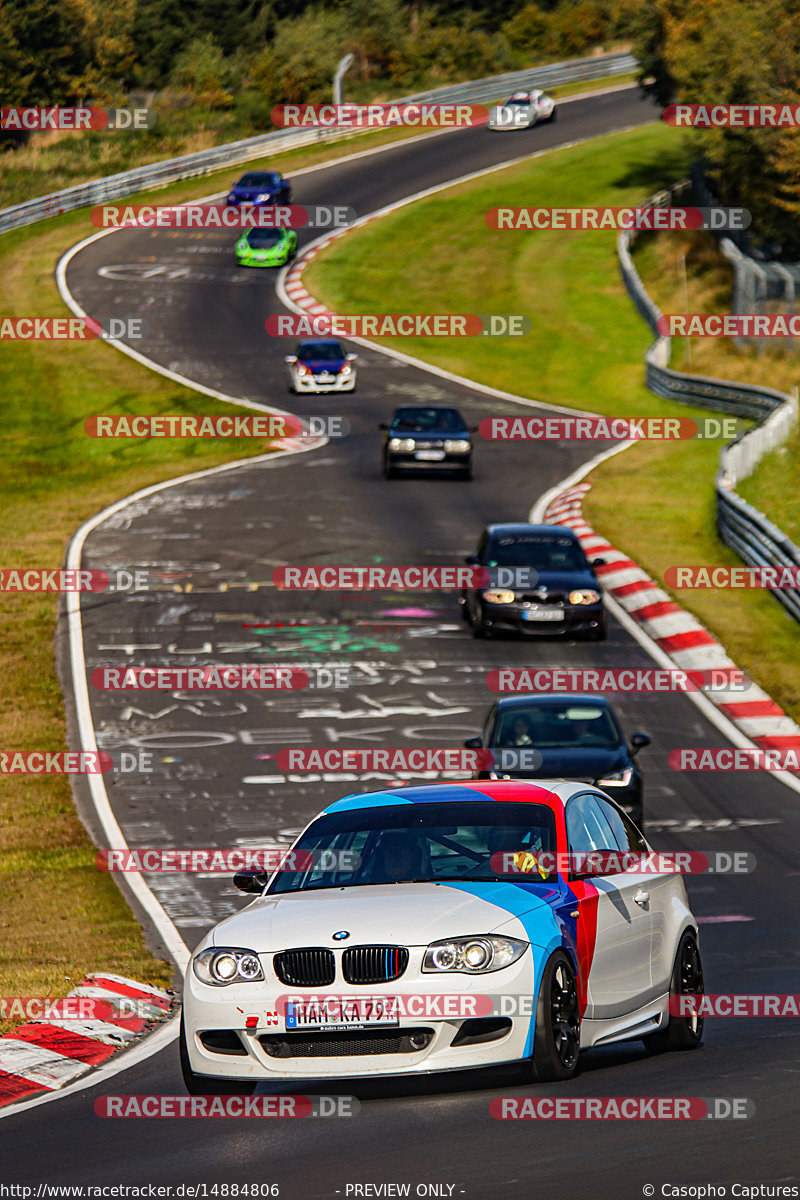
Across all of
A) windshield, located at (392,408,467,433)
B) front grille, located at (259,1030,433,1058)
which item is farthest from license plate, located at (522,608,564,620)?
front grille, located at (259,1030,433,1058)

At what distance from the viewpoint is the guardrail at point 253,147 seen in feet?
208

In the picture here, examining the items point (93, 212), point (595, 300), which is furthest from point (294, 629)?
point (93, 212)

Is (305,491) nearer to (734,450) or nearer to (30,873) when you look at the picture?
(734,450)

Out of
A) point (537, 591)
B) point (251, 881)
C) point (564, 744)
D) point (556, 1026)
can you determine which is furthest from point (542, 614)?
point (556, 1026)

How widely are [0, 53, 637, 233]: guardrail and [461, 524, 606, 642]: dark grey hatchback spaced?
130 feet

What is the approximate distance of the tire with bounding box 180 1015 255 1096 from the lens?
821cm

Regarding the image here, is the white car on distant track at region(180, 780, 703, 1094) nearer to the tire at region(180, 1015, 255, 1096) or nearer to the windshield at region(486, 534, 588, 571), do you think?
the tire at region(180, 1015, 255, 1096)

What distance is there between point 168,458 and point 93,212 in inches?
1124

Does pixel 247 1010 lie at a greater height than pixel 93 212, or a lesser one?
greater

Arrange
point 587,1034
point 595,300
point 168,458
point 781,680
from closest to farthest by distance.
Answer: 1. point 587,1034
2. point 781,680
3. point 168,458
4. point 595,300

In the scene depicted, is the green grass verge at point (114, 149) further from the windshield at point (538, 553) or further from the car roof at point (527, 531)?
the windshield at point (538, 553)

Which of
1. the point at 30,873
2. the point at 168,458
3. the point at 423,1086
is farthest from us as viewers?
the point at 168,458

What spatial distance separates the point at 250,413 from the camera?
40.2 metres

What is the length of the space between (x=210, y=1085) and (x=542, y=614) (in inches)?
669
